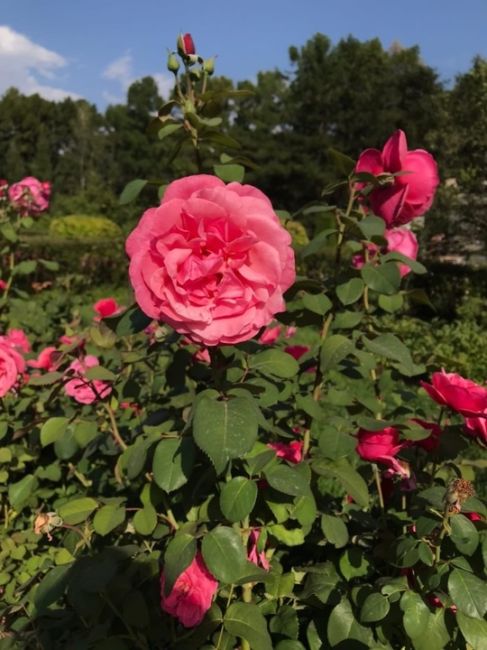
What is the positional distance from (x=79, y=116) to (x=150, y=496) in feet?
121

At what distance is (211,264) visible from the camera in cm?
80

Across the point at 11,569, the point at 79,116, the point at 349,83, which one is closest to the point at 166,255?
the point at 11,569

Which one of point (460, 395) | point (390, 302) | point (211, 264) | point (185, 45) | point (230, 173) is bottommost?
point (460, 395)

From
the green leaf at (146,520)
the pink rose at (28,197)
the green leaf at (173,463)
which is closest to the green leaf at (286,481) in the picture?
the green leaf at (173,463)

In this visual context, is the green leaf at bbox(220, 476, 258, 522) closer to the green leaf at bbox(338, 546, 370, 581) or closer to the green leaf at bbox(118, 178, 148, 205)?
the green leaf at bbox(338, 546, 370, 581)

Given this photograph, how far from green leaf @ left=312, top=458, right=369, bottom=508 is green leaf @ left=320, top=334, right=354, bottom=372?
0.61 feet

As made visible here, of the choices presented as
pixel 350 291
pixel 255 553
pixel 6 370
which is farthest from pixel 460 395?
pixel 6 370

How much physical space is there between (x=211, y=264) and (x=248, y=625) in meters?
0.65

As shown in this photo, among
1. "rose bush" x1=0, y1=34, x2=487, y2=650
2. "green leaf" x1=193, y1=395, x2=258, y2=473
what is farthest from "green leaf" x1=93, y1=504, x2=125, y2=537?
"green leaf" x1=193, y1=395, x2=258, y2=473

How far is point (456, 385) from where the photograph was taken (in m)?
1.13

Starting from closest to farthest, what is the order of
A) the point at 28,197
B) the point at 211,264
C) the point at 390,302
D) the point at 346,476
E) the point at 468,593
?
1. the point at 211,264
2. the point at 468,593
3. the point at 346,476
4. the point at 390,302
5. the point at 28,197

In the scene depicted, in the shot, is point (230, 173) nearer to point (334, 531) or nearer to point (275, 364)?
point (275, 364)

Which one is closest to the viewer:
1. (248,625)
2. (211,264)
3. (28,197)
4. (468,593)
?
(211,264)

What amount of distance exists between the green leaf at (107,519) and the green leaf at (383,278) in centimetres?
63
